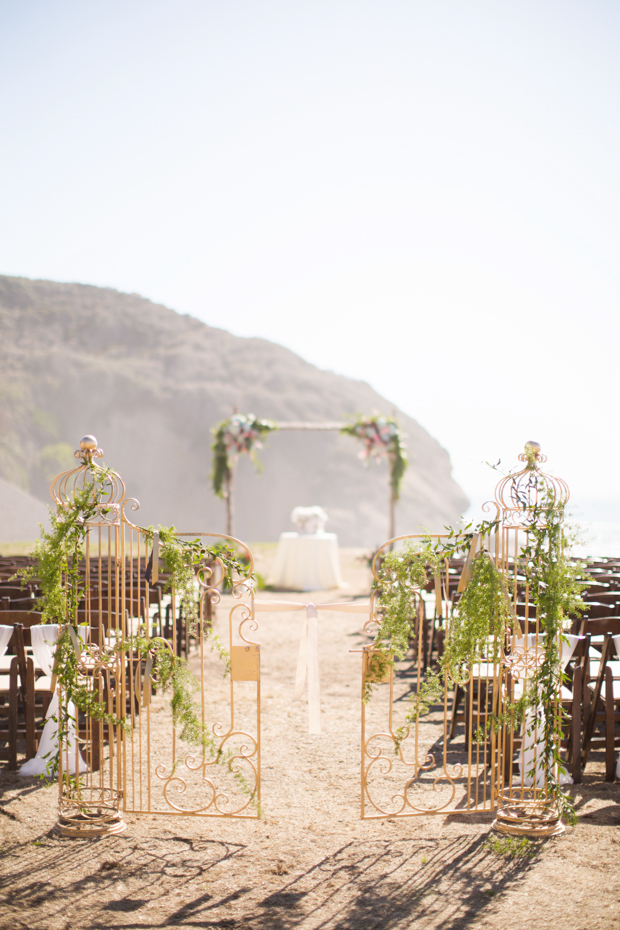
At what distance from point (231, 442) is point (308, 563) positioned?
3190 millimetres

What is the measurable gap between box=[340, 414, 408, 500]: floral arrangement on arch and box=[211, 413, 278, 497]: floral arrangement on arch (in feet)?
5.74

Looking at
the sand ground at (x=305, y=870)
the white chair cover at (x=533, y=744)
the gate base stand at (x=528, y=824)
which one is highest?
the white chair cover at (x=533, y=744)

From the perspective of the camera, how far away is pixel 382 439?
15812 mm

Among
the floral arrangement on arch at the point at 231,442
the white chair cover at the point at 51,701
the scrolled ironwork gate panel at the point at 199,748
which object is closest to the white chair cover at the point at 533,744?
the scrolled ironwork gate panel at the point at 199,748

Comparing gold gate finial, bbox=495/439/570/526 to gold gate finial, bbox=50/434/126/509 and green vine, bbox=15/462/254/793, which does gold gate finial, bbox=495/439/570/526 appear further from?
gold gate finial, bbox=50/434/126/509

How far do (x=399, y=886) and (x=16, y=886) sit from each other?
1678 mm

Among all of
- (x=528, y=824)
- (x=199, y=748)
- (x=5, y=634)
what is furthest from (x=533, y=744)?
(x=5, y=634)

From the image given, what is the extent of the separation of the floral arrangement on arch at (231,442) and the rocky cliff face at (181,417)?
43.7 meters

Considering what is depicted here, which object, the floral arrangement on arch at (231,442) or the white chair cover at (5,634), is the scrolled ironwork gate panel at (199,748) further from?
the floral arrangement on arch at (231,442)

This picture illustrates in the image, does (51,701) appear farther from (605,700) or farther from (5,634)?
(605,700)

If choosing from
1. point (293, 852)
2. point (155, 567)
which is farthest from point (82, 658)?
point (293, 852)

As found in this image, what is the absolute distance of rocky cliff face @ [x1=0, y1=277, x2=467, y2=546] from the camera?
67.8 m

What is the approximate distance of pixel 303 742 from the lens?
560 centimetres

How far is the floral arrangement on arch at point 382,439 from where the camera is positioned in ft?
51.9
